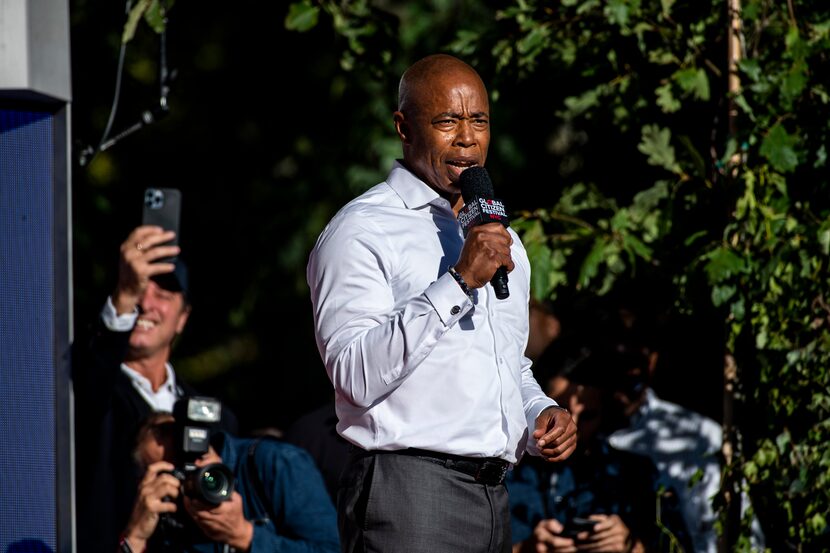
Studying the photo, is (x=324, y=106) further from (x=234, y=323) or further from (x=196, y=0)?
(x=234, y=323)

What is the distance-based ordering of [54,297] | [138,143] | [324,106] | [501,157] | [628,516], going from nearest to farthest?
→ [54,297], [628,516], [501,157], [324,106], [138,143]

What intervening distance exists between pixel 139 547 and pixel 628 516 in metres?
1.82

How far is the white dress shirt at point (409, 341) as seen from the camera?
2.84 meters

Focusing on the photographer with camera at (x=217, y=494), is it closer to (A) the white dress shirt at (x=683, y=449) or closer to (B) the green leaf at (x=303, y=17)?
(A) the white dress shirt at (x=683, y=449)

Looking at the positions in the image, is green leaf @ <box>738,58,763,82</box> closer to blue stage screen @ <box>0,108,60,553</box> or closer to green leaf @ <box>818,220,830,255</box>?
green leaf @ <box>818,220,830,255</box>

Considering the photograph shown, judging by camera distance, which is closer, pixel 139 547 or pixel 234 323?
pixel 139 547

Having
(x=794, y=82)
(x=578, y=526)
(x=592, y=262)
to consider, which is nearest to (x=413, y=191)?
(x=592, y=262)

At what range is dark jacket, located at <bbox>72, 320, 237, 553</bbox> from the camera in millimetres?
4680

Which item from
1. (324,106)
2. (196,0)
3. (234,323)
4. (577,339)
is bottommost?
(234,323)

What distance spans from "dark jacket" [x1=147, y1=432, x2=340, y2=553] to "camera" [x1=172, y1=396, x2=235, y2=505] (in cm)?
15

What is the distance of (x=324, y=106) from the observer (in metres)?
8.27

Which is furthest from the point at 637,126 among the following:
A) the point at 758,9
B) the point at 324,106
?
the point at 324,106

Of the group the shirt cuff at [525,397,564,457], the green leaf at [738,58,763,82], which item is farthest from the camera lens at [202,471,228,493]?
the green leaf at [738,58,763,82]

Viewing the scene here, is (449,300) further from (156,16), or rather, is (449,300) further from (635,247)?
(156,16)
